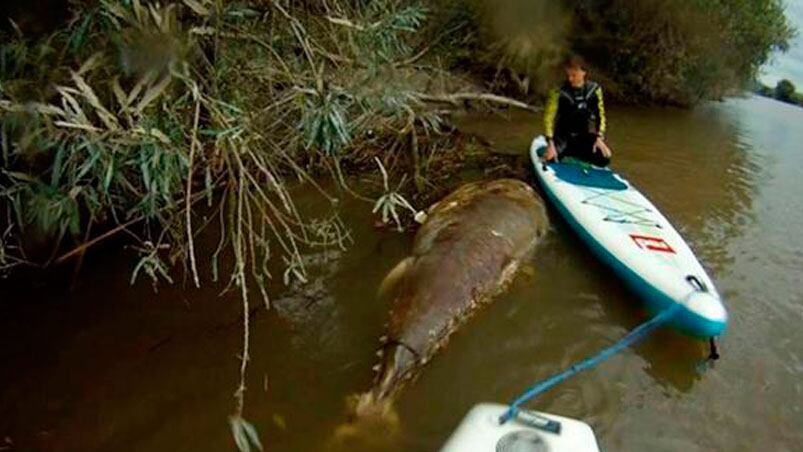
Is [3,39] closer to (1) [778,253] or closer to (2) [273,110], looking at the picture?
(2) [273,110]

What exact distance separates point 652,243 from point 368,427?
9.22ft

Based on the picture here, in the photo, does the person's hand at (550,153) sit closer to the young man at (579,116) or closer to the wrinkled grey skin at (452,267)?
the young man at (579,116)

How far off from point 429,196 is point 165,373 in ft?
10.9

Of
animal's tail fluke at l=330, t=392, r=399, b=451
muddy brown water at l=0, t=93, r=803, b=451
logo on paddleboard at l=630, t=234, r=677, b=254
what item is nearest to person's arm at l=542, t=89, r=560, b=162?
muddy brown water at l=0, t=93, r=803, b=451

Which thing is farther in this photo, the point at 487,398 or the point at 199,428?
the point at 487,398

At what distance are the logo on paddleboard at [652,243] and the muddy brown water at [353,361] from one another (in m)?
0.36

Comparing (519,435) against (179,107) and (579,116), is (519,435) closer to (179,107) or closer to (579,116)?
(179,107)

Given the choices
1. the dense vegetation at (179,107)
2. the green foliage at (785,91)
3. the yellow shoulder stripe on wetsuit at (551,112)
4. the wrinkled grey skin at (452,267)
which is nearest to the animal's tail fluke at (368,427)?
the wrinkled grey skin at (452,267)

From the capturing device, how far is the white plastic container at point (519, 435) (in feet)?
8.36

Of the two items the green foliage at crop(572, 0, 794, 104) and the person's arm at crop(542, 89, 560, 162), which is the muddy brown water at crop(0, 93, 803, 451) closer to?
the person's arm at crop(542, 89, 560, 162)

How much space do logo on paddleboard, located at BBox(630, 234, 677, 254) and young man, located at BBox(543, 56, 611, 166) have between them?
174cm

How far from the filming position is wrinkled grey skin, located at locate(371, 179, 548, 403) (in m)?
3.65

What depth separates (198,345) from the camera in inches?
155

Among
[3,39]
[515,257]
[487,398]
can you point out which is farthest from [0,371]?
[515,257]
